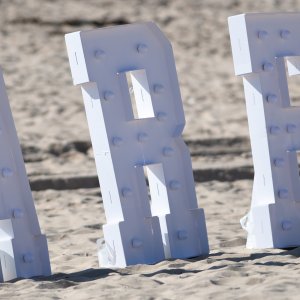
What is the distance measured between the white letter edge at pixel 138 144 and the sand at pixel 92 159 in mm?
175

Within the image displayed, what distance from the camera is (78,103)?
1180 centimetres

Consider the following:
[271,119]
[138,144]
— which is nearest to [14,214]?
[138,144]

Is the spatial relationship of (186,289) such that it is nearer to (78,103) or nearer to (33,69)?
(78,103)

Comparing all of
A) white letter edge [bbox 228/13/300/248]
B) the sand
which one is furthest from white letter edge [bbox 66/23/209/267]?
white letter edge [bbox 228/13/300/248]

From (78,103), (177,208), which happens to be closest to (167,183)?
(177,208)

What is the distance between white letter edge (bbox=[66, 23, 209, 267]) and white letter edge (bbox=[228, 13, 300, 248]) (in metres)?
0.35

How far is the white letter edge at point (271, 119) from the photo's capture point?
224 inches

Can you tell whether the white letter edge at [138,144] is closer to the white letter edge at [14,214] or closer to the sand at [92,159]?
the sand at [92,159]

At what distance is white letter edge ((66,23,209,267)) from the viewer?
543 cm

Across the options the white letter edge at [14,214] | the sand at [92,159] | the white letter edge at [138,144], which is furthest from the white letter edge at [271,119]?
the white letter edge at [14,214]

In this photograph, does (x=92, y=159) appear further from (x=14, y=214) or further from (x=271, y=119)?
(x=14, y=214)

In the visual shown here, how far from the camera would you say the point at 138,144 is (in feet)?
18.1

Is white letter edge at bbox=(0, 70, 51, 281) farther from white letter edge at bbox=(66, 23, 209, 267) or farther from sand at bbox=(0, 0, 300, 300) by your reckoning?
white letter edge at bbox=(66, 23, 209, 267)

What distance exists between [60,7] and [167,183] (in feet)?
33.1
